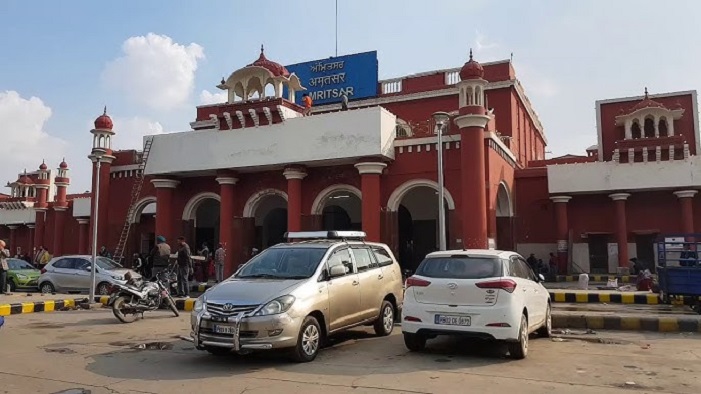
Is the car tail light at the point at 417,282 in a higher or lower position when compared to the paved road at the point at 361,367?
higher

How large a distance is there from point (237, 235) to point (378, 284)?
13870mm

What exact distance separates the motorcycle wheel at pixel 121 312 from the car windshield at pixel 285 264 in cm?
454

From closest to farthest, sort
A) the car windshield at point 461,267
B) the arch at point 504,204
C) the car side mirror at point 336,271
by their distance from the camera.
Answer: the car windshield at point 461,267
the car side mirror at point 336,271
the arch at point 504,204

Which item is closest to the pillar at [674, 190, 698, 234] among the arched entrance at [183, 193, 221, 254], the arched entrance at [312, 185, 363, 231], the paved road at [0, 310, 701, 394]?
the arched entrance at [312, 185, 363, 231]

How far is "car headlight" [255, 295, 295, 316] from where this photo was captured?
721 centimetres

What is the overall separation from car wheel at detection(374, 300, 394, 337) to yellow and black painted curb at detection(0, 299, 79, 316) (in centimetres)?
949

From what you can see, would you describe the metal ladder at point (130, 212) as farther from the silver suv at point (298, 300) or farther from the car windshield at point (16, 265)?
the silver suv at point (298, 300)

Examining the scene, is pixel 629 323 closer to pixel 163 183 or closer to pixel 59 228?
pixel 163 183

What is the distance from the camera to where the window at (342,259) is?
28.2ft

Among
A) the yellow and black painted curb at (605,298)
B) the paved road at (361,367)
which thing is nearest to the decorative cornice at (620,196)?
the yellow and black painted curb at (605,298)

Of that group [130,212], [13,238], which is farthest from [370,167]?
[13,238]

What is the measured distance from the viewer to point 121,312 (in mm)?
11781

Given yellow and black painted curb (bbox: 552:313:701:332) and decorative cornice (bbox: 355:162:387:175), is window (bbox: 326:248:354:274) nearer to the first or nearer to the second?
yellow and black painted curb (bbox: 552:313:701:332)

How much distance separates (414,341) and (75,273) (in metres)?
14.5
